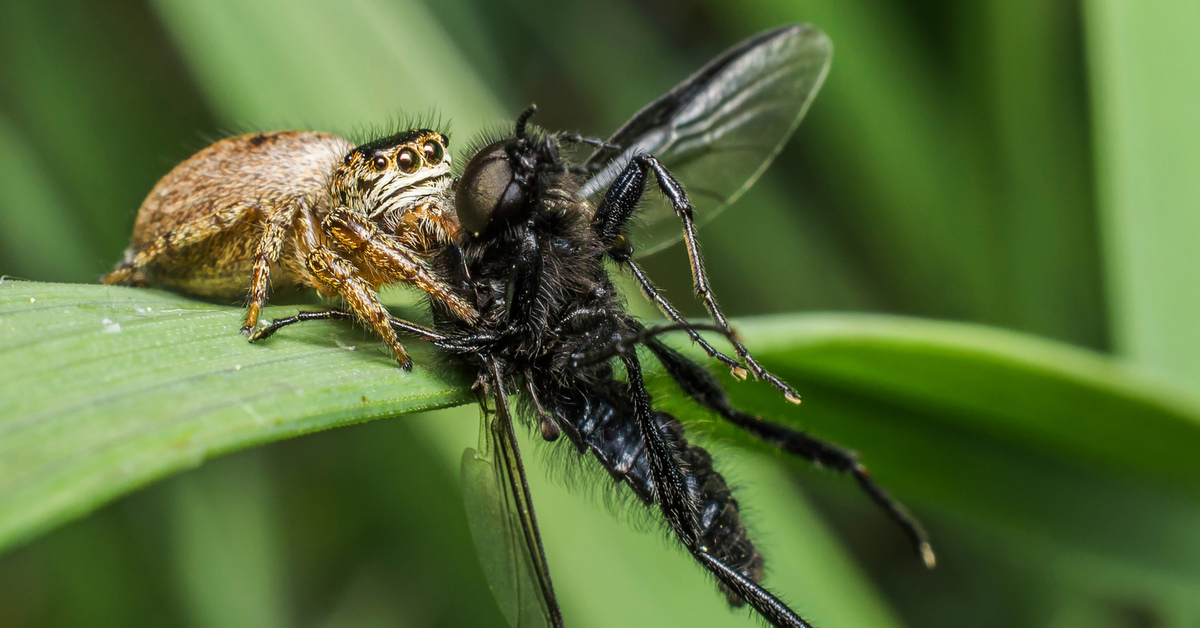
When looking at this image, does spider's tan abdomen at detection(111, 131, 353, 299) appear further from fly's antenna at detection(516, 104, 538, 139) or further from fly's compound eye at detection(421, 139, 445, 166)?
fly's antenna at detection(516, 104, 538, 139)

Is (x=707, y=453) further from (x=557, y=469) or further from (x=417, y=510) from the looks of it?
(x=417, y=510)

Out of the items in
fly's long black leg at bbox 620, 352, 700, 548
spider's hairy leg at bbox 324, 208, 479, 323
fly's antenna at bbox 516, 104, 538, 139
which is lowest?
spider's hairy leg at bbox 324, 208, 479, 323

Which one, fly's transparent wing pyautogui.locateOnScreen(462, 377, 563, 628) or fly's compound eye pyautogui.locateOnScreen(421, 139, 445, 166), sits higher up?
fly's compound eye pyautogui.locateOnScreen(421, 139, 445, 166)

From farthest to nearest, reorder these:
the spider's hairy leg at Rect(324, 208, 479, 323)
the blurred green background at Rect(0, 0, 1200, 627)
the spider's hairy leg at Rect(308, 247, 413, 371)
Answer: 1. the blurred green background at Rect(0, 0, 1200, 627)
2. the spider's hairy leg at Rect(324, 208, 479, 323)
3. the spider's hairy leg at Rect(308, 247, 413, 371)

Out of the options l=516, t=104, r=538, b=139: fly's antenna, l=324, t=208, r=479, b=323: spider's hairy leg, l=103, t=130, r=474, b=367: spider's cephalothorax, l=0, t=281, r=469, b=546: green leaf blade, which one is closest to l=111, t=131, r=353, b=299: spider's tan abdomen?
l=103, t=130, r=474, b=367: spider's cephalothorax

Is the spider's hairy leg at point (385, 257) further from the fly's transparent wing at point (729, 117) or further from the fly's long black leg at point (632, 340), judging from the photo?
the fly's transparent wing at point (729, 117)

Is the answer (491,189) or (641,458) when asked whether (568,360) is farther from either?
(491,189)

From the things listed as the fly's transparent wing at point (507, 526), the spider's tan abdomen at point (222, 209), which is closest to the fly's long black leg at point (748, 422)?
the fly's transparent wing at point (507, 526)

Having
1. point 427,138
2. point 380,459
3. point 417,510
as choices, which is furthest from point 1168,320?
point 380,459
